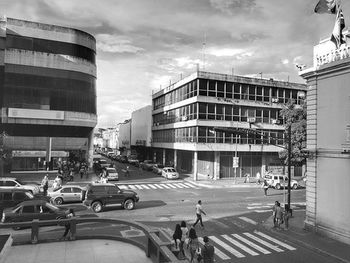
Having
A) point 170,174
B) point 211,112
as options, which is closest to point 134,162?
point 170,174

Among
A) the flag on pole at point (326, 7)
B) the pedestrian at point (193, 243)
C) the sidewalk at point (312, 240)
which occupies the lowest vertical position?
the sidewalk at point (312, 240)

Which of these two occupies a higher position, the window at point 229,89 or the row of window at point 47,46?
the row of window at point 47,46

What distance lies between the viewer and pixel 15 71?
174ft

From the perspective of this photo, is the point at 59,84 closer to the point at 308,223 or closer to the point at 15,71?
the point at 15,71

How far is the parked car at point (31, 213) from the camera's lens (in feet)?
64.8

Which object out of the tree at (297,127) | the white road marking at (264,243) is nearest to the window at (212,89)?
the tree at (297,127)

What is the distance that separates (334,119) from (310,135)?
2232 millimetres

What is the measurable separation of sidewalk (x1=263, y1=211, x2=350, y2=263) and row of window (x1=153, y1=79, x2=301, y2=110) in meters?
29.5

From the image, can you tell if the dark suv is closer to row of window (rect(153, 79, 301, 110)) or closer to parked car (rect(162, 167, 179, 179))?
parked car (rect(162, 167, 179, 179))

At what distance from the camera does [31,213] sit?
66.1 feet

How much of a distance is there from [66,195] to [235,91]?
32381mm

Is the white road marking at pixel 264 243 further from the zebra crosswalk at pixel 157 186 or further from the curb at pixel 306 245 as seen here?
the zebra crosswalk at pixel 157 186

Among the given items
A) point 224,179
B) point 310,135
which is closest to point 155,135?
point 224,179

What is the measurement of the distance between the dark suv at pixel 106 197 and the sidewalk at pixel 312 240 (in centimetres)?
1033
